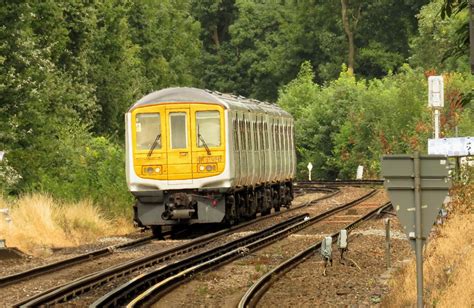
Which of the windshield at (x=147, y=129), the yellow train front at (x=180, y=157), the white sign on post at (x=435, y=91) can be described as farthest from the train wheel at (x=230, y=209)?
the white sign on post at (x=435, y=91)

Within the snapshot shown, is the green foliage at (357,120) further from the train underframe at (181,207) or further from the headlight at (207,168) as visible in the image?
the headlight at (207,168)

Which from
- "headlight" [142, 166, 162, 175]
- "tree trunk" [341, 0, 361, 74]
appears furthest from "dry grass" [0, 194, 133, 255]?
"tree trunk" [341, 0, 361, 74]

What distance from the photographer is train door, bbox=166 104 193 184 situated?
92.4ft

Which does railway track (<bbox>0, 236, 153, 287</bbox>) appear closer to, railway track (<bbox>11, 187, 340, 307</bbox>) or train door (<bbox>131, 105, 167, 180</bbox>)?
railway track (<bbox>11, 187, 340, 307</bbox>)

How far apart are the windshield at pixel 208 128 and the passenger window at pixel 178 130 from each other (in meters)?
0.31

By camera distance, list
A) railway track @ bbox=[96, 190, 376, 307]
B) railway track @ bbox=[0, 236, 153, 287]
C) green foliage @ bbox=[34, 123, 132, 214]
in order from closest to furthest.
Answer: railway track @ bbox=[96, 190, 376, 307]
railway track @ bbox=[0, 236, 153, 287]
green foliage @ bbox=[34, 123, 132, 214]

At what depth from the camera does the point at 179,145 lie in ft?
92.4

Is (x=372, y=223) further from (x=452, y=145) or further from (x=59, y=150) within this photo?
(x=59, y=150)

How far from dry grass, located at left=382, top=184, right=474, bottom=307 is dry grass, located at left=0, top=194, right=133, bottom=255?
7940mm

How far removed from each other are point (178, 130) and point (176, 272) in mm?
8775

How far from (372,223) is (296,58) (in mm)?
66797

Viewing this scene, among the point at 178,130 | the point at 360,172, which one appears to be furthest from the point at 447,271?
the point at 360,172

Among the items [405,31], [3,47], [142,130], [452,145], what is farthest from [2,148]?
[405,31]

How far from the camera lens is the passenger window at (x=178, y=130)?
92.5ft
